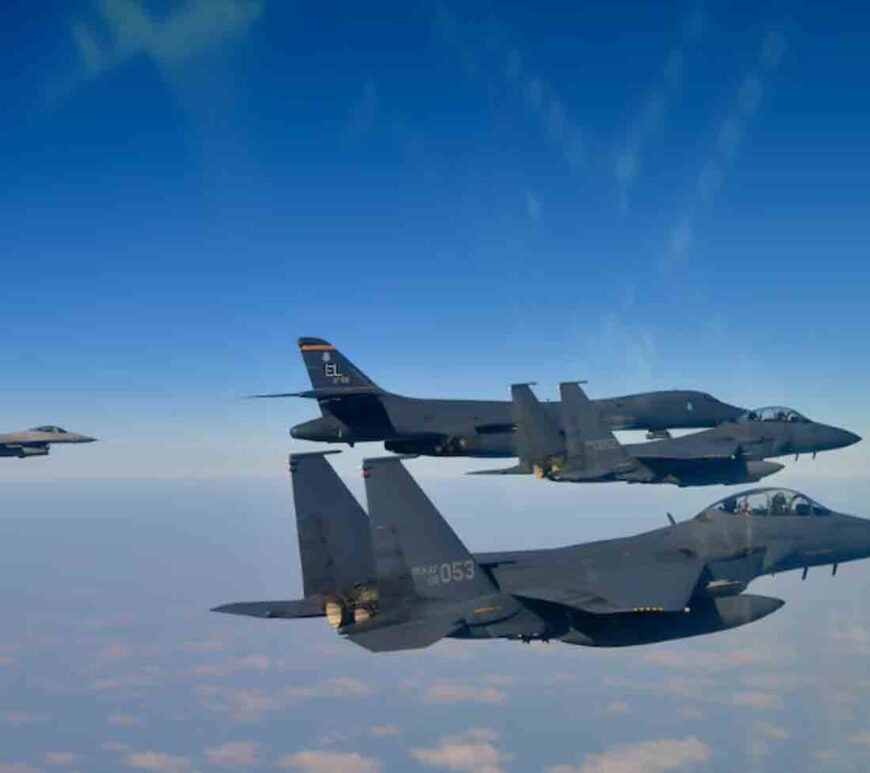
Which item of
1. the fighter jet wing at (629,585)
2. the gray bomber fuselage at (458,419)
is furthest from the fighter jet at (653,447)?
the fighter jet wing at (629,585)

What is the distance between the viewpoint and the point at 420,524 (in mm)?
18047

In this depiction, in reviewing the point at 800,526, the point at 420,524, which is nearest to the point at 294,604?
the point at 420,524

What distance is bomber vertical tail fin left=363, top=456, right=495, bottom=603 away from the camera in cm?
1766

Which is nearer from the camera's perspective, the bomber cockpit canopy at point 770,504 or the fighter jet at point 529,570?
the fighter jet at point 529,570

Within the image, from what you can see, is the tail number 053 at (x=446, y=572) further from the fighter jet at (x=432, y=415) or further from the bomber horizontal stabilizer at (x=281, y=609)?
the fighter jet at (x=432, y=415)

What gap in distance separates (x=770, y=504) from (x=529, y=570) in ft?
24.1

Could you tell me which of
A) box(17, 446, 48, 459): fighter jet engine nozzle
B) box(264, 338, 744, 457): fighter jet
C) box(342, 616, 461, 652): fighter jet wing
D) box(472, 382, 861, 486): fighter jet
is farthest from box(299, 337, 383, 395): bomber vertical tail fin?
box(342, 616, 461, 652): fighter jet wing

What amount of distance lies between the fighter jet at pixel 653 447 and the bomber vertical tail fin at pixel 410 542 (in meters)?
14.2

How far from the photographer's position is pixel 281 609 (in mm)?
19188

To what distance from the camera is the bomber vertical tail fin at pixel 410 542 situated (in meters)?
17.7

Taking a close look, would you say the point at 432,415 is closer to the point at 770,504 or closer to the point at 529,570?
the point at 529,570

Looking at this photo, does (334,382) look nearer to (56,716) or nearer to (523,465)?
(523,465)

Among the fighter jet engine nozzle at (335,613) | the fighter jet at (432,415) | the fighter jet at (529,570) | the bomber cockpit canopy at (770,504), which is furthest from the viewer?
the fighter jet at (432,415)

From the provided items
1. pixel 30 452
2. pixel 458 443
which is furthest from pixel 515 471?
pixel 30 452
